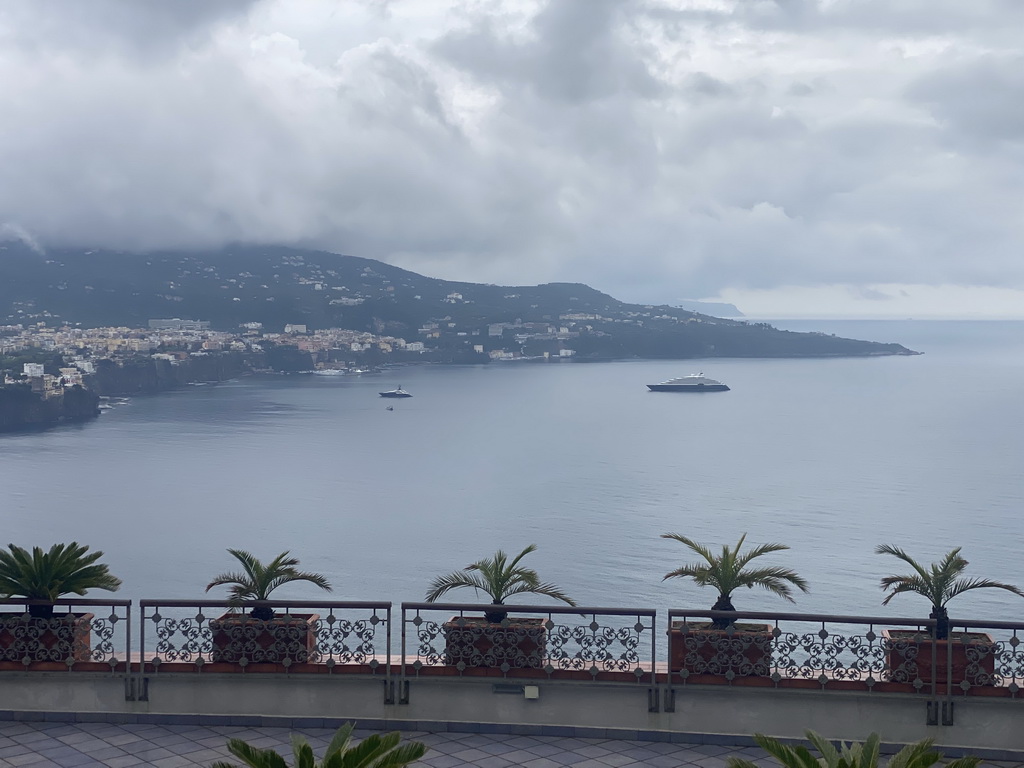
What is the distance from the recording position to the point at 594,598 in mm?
27922

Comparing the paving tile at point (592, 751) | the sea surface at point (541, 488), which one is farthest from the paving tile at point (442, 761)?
the sea surface at point (541, 488)

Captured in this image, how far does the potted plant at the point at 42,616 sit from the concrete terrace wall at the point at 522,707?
16 centimetres

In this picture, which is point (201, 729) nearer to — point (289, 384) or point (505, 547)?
point (505, 547)

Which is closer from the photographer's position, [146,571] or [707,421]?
[146,571]

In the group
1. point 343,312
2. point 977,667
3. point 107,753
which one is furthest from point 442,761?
point 343,312

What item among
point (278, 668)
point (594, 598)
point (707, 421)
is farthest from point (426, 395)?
point (278, 668)

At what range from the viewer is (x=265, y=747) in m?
6.22

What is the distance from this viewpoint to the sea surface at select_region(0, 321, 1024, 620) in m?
31.9

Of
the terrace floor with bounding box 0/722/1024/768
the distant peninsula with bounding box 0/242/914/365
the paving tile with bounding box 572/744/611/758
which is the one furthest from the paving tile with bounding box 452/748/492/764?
the distant peninsula with bounding box 0/242/914/365

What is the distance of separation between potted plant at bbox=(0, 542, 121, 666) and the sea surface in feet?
66.7

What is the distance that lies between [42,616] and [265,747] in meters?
1.90

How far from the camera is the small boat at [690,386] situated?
108250mm

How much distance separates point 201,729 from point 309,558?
27.7 meters

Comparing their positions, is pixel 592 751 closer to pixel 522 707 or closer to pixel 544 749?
pixel 544 749
